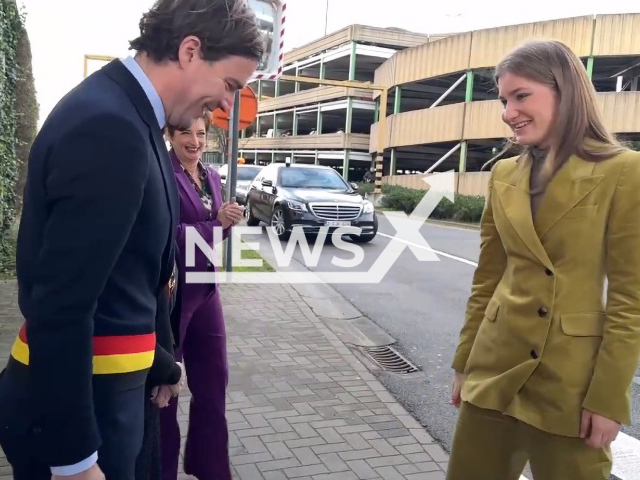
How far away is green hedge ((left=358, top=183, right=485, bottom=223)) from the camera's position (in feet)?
68.9

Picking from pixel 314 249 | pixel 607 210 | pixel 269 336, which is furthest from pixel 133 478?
pixel 314 249

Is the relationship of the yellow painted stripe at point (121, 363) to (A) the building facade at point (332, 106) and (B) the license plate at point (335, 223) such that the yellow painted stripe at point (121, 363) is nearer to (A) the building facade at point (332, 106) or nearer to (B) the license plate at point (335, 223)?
(B) the license plate at point (335, 223)

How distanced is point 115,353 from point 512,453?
1424 mm

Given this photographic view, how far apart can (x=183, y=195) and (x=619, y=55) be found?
26.7m

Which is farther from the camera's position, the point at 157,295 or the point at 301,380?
the point at 301,380

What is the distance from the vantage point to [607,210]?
1.91 m

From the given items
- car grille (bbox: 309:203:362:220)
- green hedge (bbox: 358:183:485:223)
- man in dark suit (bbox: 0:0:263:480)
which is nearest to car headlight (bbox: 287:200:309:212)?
car grille (bbox: 309:203:362:220)

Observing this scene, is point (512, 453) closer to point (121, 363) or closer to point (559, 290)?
point (559, 290)

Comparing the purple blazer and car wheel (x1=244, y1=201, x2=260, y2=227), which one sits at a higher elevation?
the purple blazer

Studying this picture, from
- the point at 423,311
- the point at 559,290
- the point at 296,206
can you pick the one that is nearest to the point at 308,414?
the point at 559,290

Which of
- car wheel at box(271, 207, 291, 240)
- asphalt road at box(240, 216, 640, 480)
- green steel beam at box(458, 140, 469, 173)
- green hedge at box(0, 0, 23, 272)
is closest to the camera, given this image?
asphalt road at box(240, 216, 640, 480)

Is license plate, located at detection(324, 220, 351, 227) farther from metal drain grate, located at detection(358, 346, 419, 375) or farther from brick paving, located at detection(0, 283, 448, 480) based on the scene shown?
metal drain grate, located at detection(358, 346, 419, 375)

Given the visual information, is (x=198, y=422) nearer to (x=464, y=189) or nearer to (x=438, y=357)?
(x=438, y=357)

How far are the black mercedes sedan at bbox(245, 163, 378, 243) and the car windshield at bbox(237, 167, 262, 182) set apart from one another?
7296mm
